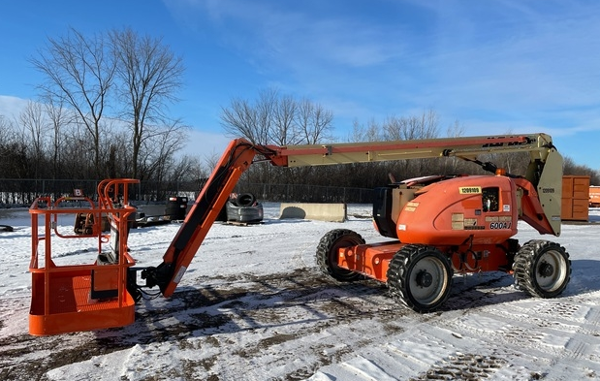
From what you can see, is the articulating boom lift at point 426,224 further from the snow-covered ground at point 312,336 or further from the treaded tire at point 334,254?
the snow-covered ground at point 312,336

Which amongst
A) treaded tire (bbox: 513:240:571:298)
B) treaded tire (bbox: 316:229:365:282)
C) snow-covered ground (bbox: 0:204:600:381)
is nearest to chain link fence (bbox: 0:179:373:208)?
treaded tire (bbox: 316:229:365:282)

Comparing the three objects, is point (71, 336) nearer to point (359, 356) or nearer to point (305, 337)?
point (305, 337)

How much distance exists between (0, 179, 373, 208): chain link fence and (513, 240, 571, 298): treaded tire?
62.5 feet

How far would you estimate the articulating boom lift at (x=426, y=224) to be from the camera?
18.0 feet

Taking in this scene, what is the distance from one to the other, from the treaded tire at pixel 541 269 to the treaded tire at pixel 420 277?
136cm

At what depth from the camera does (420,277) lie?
6023mm

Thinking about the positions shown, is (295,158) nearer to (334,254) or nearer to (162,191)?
(334,254)

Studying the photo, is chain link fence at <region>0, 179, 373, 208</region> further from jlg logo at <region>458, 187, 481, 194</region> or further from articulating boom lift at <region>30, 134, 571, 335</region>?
jlg logo at <region>458, 187, 481, 194</region>

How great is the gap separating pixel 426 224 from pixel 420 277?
785 mm

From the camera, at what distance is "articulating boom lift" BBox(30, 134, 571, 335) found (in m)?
5.50

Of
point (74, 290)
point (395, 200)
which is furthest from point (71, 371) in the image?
point (395, 200)

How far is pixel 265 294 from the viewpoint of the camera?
22.1ft

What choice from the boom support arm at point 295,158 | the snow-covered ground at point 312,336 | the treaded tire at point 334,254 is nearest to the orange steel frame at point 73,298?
the snow-covered ground at point 312,336

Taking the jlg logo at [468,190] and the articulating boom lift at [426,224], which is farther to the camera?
the jlg logo at [468,190]
